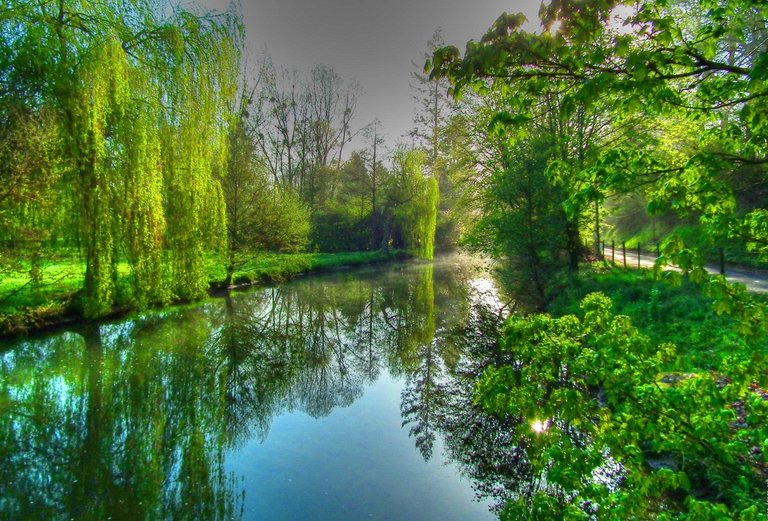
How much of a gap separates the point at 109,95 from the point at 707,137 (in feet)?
36.3

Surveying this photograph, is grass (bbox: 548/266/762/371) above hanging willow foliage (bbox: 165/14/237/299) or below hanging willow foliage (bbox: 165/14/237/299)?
below

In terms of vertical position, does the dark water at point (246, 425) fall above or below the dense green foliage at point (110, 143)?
below

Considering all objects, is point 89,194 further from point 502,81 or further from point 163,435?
point 502,81

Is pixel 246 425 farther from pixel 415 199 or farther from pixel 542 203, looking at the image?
pixel 415 199

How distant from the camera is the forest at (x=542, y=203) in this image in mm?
2301

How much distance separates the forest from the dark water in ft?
3.61

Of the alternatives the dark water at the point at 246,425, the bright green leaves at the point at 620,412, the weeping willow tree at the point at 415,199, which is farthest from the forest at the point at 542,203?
the weeping willow tree at the point at 415,199

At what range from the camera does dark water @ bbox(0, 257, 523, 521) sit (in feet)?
17.2

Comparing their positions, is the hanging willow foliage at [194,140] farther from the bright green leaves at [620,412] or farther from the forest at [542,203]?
the bright green leaves at [620,412]

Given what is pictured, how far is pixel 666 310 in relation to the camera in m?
10.8

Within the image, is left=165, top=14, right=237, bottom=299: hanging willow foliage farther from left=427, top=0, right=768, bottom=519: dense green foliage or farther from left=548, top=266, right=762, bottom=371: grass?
left=548, top=266, right=762, bottom=371: grass

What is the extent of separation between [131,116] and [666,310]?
14.3 meters

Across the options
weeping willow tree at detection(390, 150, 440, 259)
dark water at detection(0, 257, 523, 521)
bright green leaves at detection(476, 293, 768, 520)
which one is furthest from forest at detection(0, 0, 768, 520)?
weeping willow tree at detection(390, 150, 440, 259)

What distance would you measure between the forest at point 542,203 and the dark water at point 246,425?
1.10 meters
